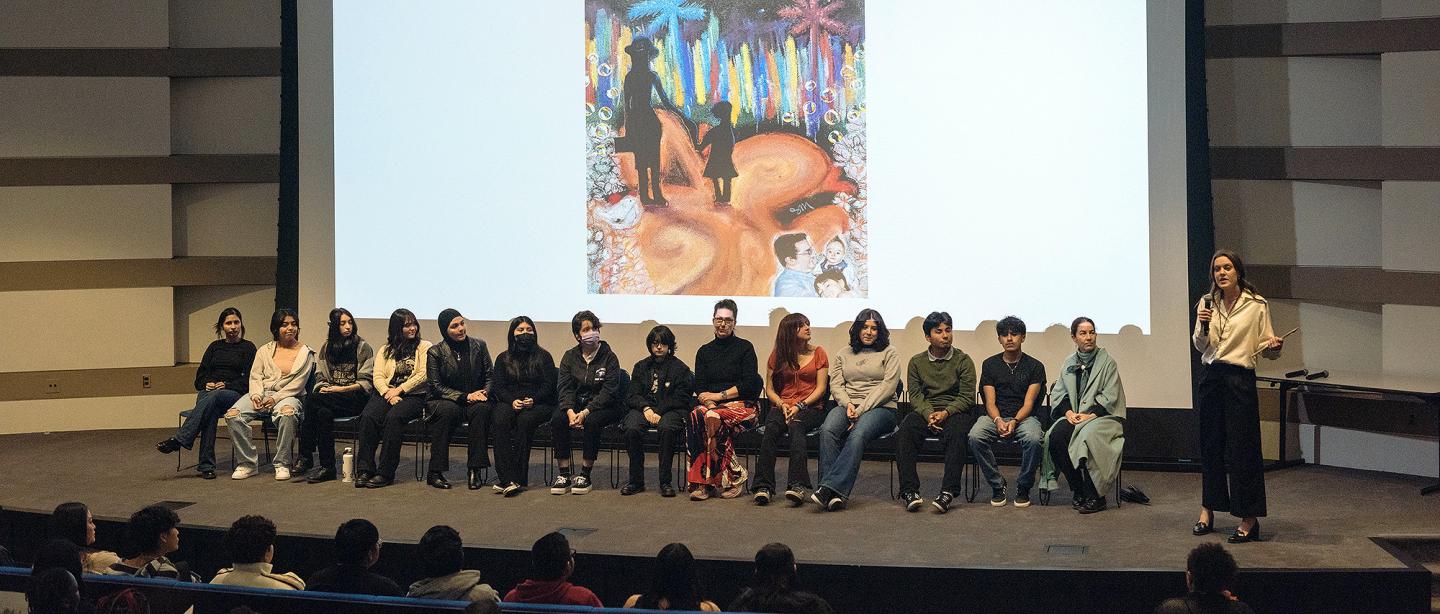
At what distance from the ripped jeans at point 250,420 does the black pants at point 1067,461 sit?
150 inches

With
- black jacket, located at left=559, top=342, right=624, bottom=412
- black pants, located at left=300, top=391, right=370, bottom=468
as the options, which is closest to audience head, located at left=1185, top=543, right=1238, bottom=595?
black jacket, located at left=559, top=342, right=624, bottom=412

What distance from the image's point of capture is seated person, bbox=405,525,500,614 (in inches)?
139

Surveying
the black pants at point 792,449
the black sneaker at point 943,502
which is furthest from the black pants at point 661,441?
the black sneaker at point 943,502

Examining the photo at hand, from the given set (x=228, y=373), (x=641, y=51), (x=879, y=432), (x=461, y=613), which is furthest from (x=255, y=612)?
(x=641, y=51)

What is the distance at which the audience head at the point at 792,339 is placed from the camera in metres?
6.43

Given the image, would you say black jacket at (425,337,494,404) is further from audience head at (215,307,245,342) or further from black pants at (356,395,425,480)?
audience head at (215,307,245,342)

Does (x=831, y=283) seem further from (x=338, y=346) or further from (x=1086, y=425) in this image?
(x=338, y=346)

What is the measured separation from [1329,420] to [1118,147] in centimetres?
183

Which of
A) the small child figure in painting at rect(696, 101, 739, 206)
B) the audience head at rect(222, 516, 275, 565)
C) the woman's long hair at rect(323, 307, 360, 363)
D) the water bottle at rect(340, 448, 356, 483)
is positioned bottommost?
the water bottle at rect(340, 448, 356, 483)

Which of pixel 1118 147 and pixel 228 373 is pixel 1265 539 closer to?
pixel 1118 147

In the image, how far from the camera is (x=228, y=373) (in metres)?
7.21

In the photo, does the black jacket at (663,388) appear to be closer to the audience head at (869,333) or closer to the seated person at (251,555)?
the audience head at (869,333)

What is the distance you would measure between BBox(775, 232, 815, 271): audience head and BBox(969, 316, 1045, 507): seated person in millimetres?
1345

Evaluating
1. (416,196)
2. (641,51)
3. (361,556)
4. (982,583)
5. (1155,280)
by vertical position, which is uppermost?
(641,51)
